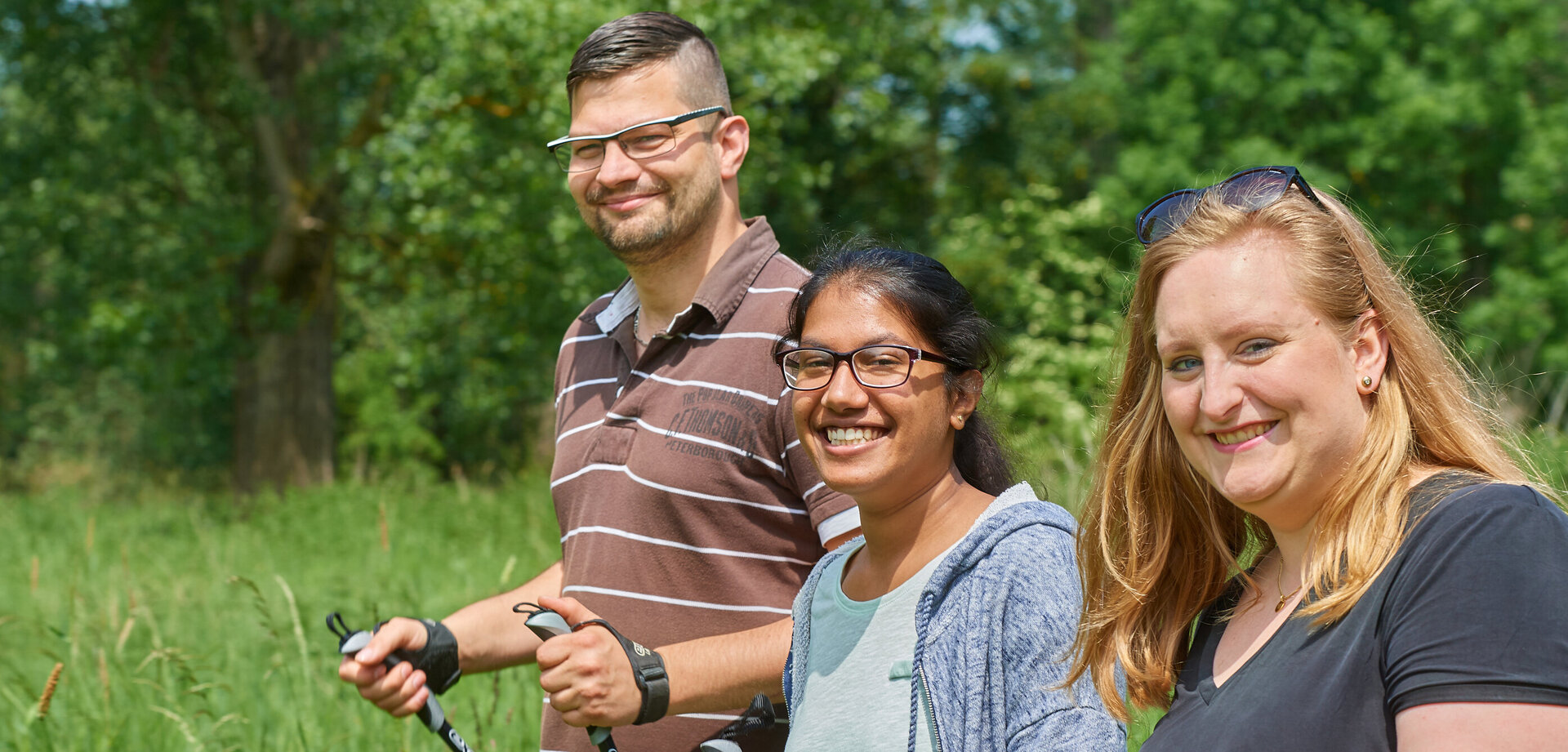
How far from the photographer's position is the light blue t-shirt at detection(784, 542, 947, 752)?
170cm

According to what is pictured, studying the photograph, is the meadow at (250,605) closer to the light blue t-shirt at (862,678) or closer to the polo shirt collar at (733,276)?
the light blue t-shirt at (862,678)

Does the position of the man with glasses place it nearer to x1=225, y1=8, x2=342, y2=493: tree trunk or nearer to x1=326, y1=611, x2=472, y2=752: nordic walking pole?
x1=326, y1=611, x2=472, y2=752: nordic walking pole

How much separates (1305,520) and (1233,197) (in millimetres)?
393

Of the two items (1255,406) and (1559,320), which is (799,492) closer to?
(1255,406)

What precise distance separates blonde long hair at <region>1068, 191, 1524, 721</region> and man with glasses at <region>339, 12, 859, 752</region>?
50 cm

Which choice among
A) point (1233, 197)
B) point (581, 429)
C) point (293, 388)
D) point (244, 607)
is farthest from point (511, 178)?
point (1233, 197)

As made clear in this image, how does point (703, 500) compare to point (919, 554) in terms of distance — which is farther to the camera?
point (703, 500)

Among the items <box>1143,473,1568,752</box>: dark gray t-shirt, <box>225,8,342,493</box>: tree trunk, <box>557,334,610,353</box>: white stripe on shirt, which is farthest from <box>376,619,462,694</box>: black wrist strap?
<box>225,8,342,493</box>: tree trunk

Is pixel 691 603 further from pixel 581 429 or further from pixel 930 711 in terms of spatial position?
pixel 930 711

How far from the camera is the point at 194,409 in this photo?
1806 cm

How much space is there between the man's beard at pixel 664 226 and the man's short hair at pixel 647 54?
0.62 ft

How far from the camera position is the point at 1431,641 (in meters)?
1.19

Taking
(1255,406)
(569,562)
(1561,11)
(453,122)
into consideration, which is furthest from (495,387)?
(1561,11)

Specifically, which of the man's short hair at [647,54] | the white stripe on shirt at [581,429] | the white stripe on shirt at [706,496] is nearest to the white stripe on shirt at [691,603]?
the white stripe on shirt at [706,496]
